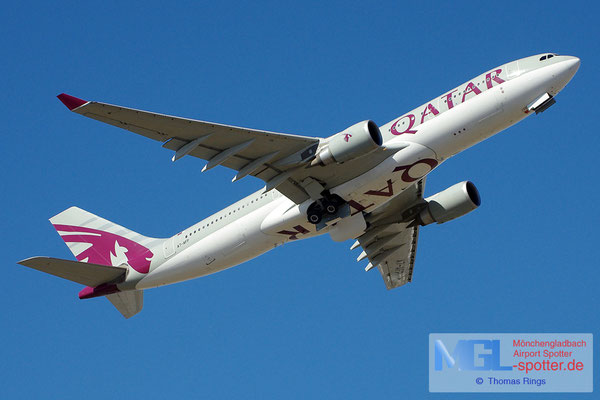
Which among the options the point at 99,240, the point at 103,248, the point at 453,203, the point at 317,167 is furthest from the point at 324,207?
the point at 99,240

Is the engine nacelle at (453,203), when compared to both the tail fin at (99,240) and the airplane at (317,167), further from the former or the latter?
the tail fin at (99,240)

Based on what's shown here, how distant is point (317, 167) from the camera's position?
28141 mm

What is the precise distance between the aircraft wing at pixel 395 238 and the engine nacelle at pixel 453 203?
61cm

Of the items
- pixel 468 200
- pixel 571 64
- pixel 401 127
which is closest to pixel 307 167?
pixel 401 127

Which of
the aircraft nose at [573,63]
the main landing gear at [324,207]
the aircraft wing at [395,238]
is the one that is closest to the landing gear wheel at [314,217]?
the main landing gear at [324,207]

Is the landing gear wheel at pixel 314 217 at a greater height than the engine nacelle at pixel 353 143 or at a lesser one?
lesser

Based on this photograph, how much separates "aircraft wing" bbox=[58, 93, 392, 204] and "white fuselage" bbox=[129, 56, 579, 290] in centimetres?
68

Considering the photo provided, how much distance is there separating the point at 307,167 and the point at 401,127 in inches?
145

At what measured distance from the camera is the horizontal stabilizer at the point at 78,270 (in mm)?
29688

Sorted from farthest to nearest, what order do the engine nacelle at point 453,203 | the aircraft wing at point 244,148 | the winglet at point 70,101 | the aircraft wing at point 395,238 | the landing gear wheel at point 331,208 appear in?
the aircraft wing at point 395,238 → the engine nacelle at point 453,203 → the landing gear wheel at point 331,208 → the aircraft wing at point 244,148 → the winglet at point 70,101

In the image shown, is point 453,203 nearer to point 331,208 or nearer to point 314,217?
point 331,208

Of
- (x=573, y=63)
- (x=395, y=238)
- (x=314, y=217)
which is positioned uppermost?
(x=573, y=63)

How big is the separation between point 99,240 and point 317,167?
41.3 feet

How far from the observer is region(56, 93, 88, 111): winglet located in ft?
78.8
